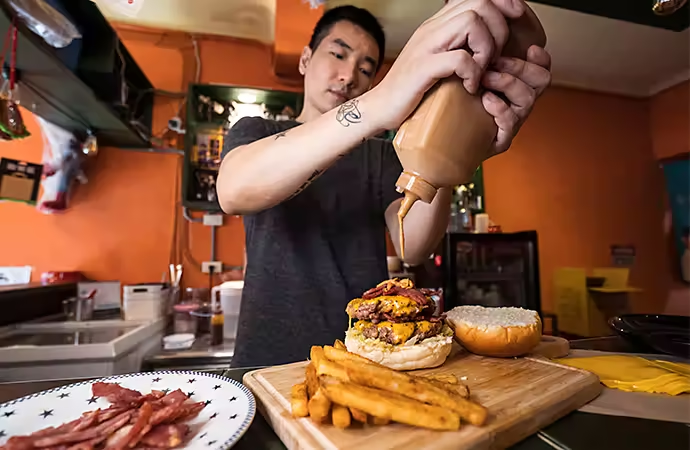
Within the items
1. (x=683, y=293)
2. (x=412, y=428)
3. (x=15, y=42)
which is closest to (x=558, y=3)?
(x=412, y=428)

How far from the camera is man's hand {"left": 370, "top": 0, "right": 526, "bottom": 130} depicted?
0.59 meters

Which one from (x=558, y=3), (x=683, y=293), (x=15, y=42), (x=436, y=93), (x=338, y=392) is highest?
(x=558, y=3)

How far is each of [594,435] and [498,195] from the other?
3094mm

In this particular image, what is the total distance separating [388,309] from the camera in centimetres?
76

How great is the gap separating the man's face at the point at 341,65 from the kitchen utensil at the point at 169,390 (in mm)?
841

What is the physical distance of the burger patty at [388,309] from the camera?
760 mm

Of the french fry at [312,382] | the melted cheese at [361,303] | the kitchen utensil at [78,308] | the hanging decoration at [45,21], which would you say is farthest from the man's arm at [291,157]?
the kitchen utensil at [78,308]

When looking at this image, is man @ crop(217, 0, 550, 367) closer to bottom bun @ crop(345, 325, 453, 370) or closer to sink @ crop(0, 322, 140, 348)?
bottom bun @ crop(345, 325, 453, 370)

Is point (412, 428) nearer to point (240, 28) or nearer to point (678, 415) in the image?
point (678, 415)

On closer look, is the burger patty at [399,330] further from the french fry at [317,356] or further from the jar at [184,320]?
the jar at [184,320]

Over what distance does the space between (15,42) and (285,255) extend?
132 cm

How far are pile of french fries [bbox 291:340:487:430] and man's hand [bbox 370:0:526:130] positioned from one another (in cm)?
40

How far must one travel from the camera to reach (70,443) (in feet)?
1.40

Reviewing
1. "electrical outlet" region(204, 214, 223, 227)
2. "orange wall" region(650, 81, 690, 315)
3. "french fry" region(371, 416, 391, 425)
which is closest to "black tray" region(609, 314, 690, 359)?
"french fry" region(371, 416, 391, 425)
